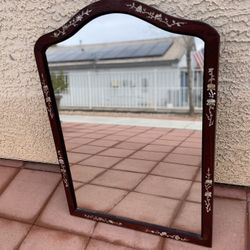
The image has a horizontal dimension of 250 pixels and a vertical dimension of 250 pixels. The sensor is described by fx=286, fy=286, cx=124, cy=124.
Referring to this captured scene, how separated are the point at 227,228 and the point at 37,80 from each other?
1.38 m

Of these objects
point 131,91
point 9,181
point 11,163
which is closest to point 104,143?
point 131,91

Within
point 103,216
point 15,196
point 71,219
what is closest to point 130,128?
point 103,216

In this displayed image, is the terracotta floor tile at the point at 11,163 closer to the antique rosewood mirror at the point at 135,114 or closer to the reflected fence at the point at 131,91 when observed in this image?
the antique rosewood mirror at the point at 135,114

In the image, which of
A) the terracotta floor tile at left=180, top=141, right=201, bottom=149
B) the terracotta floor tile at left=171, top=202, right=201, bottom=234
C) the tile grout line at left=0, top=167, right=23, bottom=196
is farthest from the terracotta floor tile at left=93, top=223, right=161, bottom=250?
the tile grout line at left=0, top=167, right=23, bottom=196

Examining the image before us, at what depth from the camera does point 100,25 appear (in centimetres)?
128

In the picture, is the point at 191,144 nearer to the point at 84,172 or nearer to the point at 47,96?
the point at 84,172

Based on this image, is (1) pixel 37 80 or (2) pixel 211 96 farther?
(1) pixel 37 80

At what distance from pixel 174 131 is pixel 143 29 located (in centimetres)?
54

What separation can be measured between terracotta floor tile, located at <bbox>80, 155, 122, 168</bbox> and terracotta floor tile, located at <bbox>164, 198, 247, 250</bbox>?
488 mm

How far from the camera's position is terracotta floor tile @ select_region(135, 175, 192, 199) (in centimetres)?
140

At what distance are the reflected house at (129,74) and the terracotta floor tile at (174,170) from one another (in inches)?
11.8

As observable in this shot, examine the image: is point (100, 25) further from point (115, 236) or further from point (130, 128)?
point (115, 236)

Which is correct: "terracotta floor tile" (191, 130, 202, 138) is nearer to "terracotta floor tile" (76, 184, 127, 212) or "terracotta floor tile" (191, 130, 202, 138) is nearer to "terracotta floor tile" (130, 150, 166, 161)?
"terracotta floor tile" (130, 150, 166, 161)

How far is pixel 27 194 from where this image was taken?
185cm
